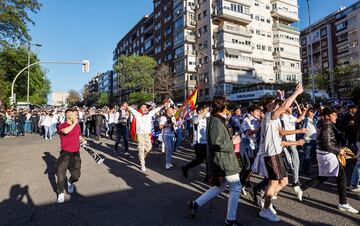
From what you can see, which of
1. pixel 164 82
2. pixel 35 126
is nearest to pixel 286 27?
pixel 164 82

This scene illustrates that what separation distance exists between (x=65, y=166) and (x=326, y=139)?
492cm

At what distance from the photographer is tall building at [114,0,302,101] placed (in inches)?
1725

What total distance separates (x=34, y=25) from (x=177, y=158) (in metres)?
24.2

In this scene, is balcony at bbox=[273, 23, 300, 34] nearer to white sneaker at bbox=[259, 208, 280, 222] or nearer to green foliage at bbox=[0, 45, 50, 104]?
green foliage at bbox=[0, 45, 50, 104]

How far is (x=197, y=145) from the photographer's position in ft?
22.1

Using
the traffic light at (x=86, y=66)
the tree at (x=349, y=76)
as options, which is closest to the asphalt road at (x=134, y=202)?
the traffic light at (x=86, y=66)

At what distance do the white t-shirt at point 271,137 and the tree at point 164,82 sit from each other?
144ft

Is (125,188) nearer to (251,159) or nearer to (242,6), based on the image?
(251,159)

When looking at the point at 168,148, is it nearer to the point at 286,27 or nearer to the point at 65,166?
the point at 65,166

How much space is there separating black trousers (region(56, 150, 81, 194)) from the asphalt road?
367 millimetres

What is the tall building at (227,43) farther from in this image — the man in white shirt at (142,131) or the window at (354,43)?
the man in white shirt at (142,131)

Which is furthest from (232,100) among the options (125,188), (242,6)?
(125,188)

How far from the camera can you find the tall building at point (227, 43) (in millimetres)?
43812

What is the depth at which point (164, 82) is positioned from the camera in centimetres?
4803
